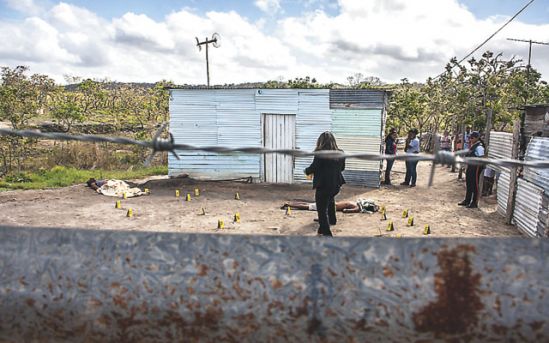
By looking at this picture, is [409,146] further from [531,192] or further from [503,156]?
[531,192]

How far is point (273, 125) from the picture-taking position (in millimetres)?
14062

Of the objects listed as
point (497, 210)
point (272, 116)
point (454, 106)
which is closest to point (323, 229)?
point (497, 210)

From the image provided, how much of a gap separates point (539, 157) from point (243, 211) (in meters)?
6.48

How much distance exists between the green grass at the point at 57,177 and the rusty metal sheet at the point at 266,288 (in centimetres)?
1305

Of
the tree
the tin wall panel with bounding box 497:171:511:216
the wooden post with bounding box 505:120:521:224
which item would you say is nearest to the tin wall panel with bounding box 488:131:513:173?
the tin wall panel with bounding box 497:171:511:216

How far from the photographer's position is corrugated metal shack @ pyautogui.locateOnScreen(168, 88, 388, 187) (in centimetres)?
1351

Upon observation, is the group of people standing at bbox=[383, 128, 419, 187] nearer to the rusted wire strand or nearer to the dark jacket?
the dark jacket

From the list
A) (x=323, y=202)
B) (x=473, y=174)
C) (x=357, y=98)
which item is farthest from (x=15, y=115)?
(x=473, y=174)

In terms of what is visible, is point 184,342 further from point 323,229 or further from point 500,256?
point 323,229

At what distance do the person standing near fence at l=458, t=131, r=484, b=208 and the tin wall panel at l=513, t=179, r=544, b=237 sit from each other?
1.64 metres

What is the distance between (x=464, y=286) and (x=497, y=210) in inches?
390

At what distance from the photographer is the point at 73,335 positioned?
1427 millimetres

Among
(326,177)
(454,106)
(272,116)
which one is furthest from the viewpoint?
(454,106)

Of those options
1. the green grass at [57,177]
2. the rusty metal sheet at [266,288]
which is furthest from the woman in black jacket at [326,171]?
the green grass at [57,177]
